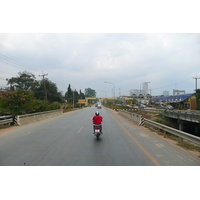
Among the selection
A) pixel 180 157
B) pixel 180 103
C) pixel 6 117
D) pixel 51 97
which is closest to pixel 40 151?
pixel 180 157

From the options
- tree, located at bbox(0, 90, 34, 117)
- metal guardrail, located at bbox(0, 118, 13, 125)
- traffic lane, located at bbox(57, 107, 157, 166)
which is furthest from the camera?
tree, located at bbox(0, 90, 34, 117)

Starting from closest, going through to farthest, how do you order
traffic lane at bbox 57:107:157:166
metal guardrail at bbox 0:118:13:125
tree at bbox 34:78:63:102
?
traffic lane at bbox 57:107:157:166 → metal guardrail at bbox 0:118:13:125 → tree at bbox 34:78:63:102

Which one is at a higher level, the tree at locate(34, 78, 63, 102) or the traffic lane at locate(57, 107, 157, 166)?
the tree at locate(34, 78, 63, 102)

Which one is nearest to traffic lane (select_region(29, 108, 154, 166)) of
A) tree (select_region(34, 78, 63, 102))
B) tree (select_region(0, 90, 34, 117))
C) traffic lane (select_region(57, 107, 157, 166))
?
traffic lane (select_region(57, 107, 157, 166))

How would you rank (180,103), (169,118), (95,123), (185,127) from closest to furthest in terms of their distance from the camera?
(95,123), (185,127), (169,118), (180,103)

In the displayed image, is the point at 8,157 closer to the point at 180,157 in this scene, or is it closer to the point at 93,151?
the point at 93,151

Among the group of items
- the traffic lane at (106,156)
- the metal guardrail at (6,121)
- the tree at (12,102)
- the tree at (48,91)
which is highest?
the tree at (48,91)

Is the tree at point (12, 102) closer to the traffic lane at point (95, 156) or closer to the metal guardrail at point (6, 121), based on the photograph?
the metal guardrail at point (6, 121)

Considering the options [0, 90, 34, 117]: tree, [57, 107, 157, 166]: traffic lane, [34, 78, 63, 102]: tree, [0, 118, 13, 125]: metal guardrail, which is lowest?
[57, 107, 157, 166]: traffic lane

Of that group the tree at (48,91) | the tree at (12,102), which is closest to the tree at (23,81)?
the tree at (48,91)

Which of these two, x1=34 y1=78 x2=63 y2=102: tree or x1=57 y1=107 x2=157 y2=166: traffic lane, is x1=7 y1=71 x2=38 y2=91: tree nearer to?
x1=34 y1=78 x2=63 y2=102: tree

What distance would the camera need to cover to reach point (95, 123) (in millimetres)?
10633

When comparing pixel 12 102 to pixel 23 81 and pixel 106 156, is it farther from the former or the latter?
pixel 23 81
